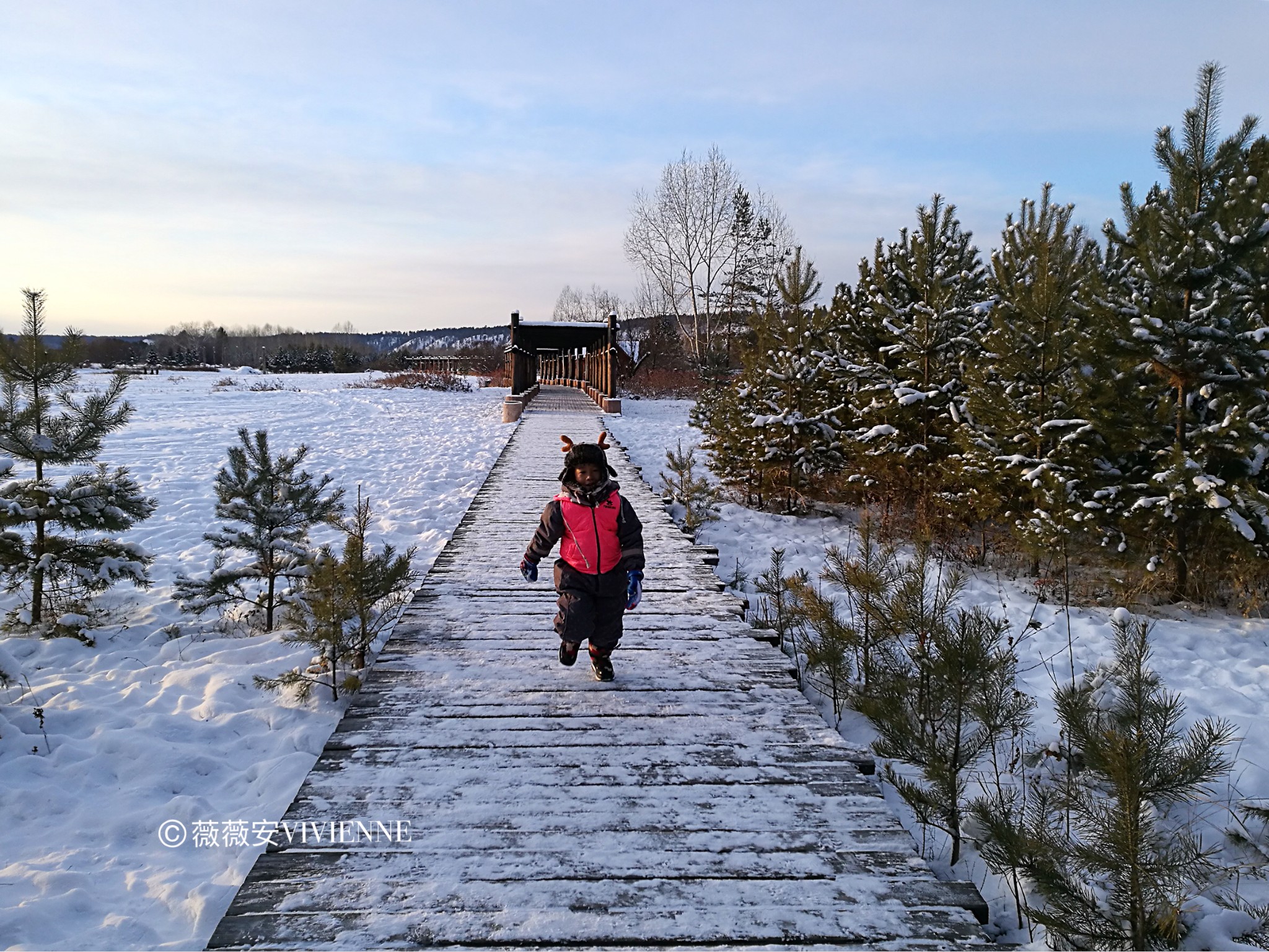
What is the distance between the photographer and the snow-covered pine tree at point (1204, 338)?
5.79m

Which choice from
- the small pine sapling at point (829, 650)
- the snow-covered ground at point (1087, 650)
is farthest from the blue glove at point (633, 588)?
the snow-covered ground at point (1087, 650)

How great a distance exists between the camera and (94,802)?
135 inches

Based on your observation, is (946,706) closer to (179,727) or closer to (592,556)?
(592,556)

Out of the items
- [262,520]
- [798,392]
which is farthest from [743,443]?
[262,520]

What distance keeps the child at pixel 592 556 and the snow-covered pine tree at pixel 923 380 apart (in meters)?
5.24

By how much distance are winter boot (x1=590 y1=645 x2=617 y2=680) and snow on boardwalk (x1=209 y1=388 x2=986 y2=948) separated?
0.09 meters

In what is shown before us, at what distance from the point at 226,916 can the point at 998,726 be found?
3030mm

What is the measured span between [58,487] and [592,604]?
13.4 feet

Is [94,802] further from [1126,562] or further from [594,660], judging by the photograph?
[1126,562]

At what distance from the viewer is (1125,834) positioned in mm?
2236

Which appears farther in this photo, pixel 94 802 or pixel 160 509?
pixel 160 509

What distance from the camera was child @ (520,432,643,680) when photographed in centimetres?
427

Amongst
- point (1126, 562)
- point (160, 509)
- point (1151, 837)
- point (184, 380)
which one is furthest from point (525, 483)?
point (184, 380)

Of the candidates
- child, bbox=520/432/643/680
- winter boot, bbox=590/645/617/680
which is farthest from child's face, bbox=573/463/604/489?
winter boot, bbox=590/645/617/680
